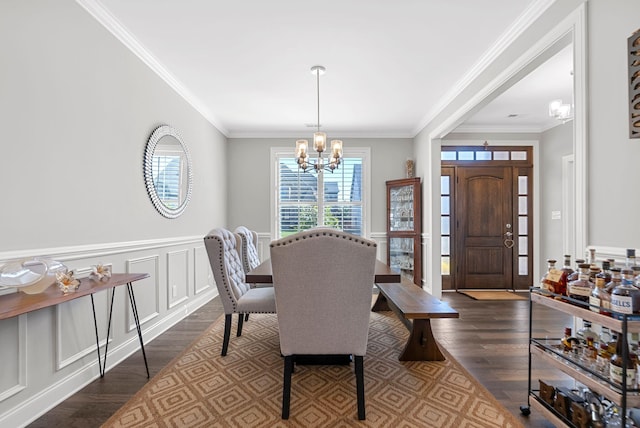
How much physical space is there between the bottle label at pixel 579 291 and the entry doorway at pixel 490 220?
3.84 meters

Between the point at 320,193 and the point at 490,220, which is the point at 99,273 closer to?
the point at 320,193

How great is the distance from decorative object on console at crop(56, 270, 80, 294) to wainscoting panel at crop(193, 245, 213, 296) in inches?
84.3

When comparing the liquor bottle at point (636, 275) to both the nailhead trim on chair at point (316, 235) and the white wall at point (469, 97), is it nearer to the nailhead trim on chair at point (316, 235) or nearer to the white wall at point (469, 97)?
the nailhead trim on chair at point (316, 235)

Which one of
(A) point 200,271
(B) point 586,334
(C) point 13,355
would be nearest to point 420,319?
(B) point 586,334

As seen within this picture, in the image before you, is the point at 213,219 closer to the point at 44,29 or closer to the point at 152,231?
the point at 152,231

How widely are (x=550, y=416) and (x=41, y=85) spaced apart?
3324 millimetres

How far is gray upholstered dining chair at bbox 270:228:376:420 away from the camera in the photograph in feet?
5.43

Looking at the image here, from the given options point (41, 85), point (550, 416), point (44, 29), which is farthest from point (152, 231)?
point (550, 416)

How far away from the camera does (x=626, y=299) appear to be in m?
1.26

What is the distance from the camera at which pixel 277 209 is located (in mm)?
5672

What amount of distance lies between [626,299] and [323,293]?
126 centimetres

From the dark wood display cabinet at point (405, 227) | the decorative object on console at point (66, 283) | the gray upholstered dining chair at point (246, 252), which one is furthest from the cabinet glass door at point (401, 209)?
the decorative object on console at point (66, 283)

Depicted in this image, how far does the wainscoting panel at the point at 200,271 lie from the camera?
13.5ft

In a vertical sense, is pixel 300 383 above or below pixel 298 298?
below
